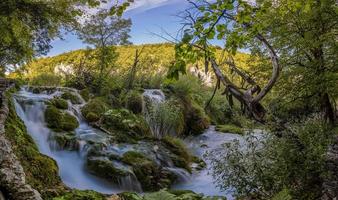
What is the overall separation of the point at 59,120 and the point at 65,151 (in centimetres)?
162

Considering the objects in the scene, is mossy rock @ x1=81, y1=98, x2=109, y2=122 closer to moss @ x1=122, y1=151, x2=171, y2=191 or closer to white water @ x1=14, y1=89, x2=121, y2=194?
white water @ x1=14, y1=89, x2=121, y2=194

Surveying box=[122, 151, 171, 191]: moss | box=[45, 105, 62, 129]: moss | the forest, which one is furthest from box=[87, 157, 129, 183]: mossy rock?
box=[45, 105, 62, 129]: moss

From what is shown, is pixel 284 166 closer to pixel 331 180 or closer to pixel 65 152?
pixel 331 180

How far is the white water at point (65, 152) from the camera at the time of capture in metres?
7.62

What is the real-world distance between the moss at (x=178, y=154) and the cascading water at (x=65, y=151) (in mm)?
1768

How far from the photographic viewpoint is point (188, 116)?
567 inches

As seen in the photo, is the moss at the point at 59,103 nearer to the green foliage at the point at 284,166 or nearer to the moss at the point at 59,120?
the moss at the point at 59,120

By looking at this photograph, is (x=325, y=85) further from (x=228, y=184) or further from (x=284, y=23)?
(x=228, y=184)

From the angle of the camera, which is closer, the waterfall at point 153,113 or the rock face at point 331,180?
the rock face at point 331,180

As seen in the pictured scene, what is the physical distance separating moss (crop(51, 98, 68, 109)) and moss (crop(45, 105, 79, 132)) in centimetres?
49

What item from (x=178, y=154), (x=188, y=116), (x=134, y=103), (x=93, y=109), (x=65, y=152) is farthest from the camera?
(x=188, y=116)

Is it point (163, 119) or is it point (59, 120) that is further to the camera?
point (163, 119)

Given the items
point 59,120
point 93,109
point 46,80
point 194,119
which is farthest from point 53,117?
point 46,80

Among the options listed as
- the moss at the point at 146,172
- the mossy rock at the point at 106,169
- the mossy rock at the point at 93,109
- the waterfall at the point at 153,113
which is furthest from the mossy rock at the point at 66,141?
the waterfall at the point at 153,113
